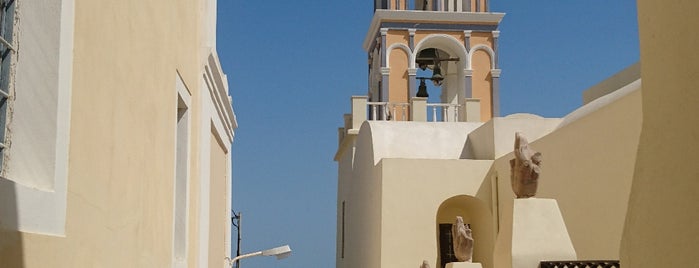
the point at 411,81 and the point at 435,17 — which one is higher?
the point at 435,17

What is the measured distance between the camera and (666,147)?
7.88 ft

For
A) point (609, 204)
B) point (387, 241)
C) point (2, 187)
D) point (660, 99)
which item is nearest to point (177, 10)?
point (2, 187)

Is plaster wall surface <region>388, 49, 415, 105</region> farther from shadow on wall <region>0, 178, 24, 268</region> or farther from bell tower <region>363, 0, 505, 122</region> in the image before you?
shadow on wall <region>0, 178, 24, 268</region>

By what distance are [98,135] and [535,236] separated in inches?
215

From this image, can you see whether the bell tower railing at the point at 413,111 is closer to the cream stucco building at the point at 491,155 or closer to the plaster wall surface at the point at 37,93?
the cream stucco building at the point at 491,155

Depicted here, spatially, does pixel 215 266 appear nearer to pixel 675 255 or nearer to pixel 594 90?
pixel 675 255

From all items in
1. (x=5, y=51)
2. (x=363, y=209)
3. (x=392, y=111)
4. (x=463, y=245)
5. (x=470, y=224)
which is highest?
(x=392, y=111)

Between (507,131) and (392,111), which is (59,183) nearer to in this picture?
(507,131)

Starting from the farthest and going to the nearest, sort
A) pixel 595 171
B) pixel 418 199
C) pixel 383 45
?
pixel 383 45 < pixel 418 199 < pixel 595 171

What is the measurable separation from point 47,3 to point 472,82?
17066 mm

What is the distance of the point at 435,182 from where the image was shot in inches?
573

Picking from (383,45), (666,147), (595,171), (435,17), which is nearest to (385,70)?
(383,45)

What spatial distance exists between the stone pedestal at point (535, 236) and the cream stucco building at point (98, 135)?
3469 mm

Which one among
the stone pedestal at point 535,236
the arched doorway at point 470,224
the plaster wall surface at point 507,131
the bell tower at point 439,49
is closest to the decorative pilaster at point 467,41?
the bell tower at point 439,49
